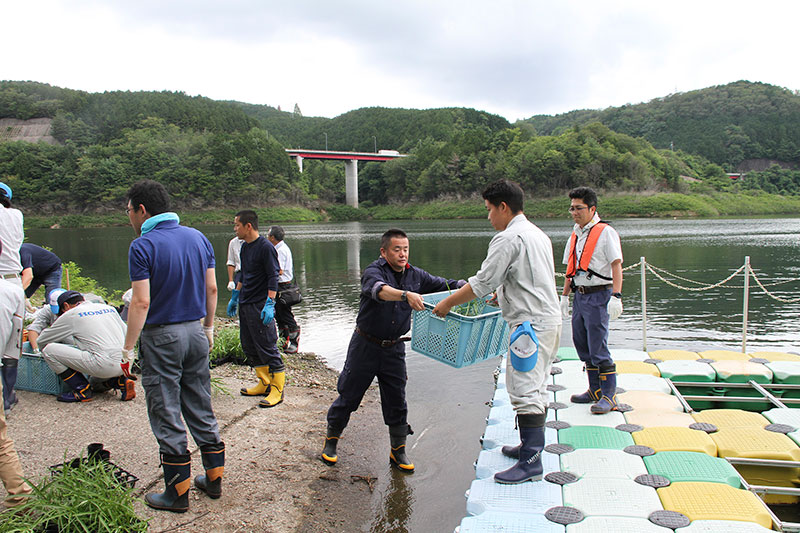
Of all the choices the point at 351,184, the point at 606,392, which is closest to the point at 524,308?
the point at 606,392

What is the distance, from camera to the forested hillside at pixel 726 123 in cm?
11644

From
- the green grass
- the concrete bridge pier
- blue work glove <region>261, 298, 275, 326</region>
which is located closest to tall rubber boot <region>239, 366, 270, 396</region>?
blue work glove <region>261, 298, 275, 326</region>

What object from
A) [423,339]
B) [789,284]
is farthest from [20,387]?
[789,284]

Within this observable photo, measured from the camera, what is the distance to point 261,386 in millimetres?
6262

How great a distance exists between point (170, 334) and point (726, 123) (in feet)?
495

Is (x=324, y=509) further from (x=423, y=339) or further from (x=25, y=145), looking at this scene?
(x=25, y=145)

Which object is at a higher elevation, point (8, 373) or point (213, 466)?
point (8, 373)

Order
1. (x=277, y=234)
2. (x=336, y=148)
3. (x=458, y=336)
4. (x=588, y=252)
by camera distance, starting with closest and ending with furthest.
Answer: (x=458, y=336)
(x=588, y=252)
(x=277, y=234)
(x=336, y=148)

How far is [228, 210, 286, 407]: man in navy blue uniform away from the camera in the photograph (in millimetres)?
5891

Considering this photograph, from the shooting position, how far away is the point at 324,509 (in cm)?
407

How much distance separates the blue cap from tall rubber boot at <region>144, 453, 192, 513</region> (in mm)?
2422

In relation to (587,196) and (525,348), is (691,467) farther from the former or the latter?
(587,196)

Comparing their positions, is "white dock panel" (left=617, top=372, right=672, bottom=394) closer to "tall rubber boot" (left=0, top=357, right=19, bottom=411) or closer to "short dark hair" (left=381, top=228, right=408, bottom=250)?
"short dark hair" (left=381, top=228, right=408, bottom=250)

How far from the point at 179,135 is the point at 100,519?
111189 mm
